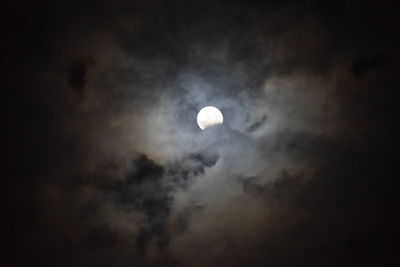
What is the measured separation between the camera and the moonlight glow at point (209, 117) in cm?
620

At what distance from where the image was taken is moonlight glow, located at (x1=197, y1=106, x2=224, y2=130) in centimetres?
620

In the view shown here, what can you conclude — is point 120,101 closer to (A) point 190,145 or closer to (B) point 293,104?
(A) point 190,145

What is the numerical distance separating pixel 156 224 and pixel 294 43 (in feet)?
13.0

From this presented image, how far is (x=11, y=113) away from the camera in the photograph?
660cm

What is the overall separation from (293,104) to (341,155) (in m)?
1.47

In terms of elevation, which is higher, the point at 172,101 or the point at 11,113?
the point at 11,113

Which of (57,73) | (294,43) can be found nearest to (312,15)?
(294,43)

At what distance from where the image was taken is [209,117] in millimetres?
6211

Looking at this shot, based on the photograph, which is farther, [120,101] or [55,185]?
[55,185]

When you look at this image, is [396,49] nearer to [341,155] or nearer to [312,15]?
[312,15]

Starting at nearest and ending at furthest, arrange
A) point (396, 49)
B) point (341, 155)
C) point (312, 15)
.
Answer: point (312, 15), point (396, 49), point (341, 155)

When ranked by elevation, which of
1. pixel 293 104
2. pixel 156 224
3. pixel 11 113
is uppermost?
pixel 11 113

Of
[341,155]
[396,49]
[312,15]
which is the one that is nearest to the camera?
[312,15]

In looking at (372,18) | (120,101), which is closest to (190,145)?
(120,101)
